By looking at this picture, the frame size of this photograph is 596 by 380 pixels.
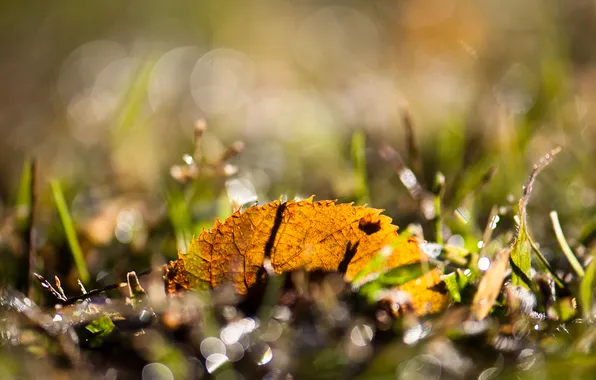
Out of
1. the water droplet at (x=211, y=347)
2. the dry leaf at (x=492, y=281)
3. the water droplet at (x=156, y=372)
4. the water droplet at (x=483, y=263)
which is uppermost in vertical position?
the dry leaf at (x=492, y=281)

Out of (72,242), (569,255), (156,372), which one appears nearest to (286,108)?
(72,242)

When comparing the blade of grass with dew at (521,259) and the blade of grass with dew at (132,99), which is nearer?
the blade of grass with dew at (521,259)

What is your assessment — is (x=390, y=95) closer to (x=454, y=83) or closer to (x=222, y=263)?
(x=454, y=83)

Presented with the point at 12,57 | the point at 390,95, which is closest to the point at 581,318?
the point at 390,95

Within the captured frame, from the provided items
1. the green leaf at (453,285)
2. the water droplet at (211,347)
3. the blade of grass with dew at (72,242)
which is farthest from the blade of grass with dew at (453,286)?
the blade of grass with dew at (72,242)

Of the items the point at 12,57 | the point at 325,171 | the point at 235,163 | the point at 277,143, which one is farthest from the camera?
the point at 12,57

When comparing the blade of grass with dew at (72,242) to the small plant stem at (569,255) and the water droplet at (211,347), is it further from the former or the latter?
the small plant stem at (569,255)
